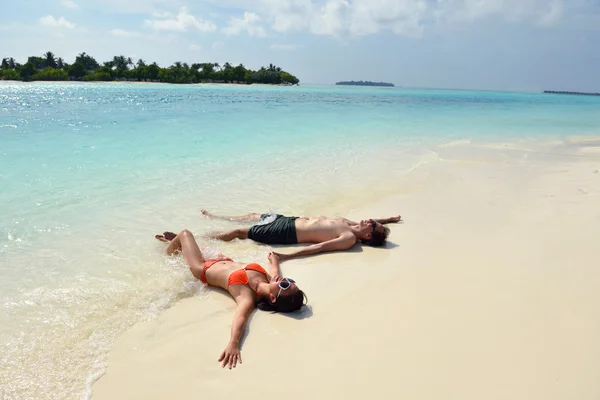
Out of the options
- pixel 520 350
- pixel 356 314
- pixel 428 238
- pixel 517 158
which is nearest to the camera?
pixel 520 350

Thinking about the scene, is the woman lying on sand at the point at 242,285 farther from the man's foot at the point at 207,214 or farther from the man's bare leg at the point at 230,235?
the man's foot at the point at 207,214

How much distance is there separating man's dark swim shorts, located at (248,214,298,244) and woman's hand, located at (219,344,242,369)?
2612 mm

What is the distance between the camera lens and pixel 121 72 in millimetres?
107375

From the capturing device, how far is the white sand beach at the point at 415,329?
9.83 feet

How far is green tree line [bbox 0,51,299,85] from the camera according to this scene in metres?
98.0

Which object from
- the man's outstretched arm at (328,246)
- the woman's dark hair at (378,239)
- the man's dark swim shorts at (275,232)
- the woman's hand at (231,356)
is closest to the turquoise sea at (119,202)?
the man's dark swim shorts at (275,232)

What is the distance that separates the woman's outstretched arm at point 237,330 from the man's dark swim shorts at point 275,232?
1832mm

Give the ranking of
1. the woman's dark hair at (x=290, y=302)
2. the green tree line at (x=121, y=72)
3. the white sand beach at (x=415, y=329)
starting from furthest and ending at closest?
the green tree line at (x=121, y=72) → the woman's dark hair at (x=290, y=302) → the white sand beach at (x=415, y=329)

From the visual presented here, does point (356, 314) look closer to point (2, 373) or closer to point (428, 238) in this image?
point (428, 238)

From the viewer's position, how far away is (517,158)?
39.7ft

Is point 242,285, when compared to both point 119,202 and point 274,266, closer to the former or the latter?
point 274,266


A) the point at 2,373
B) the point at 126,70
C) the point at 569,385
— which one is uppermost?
the point at 126,70

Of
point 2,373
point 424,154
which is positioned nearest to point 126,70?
point 424,154

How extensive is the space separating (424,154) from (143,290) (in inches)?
406
